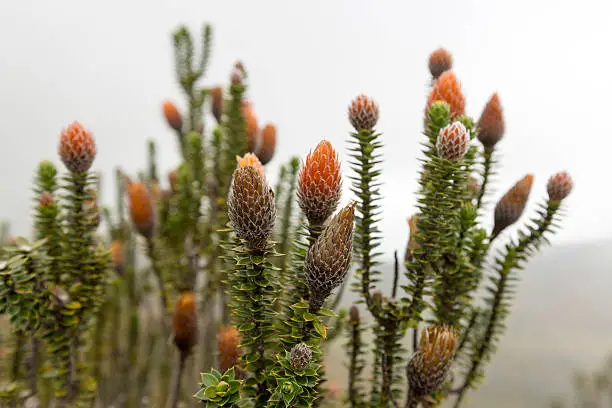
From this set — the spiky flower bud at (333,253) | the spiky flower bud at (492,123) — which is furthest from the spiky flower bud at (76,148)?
the spiky flower bud at (492,123)

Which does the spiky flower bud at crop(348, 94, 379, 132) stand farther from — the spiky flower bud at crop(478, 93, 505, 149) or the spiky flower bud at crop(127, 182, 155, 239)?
the spiky flower bud at crop(127, 182, 155, 239)

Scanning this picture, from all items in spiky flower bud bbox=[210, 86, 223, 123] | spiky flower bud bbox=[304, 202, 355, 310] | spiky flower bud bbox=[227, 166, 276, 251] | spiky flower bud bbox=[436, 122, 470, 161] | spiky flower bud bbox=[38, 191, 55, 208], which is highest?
spiky flower bud bbox=[210, 86, 223, 123]

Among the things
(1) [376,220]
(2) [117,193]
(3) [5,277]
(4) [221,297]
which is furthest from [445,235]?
(2) [117,193]

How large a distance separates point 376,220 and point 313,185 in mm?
220

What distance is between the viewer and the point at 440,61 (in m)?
1.03

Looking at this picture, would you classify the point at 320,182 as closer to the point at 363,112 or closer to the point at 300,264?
the point at 300,264

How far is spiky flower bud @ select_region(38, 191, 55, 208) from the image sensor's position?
3.20ft

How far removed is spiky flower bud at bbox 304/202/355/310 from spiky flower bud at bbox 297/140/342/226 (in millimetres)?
53

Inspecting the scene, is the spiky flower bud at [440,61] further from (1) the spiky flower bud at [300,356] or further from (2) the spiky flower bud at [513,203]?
(1) the spiky flower bud at [300,356]

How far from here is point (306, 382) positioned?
0.58 m

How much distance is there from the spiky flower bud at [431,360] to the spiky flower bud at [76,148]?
743mm

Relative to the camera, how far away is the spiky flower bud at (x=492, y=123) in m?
0.95

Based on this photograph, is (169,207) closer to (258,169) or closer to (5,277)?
(5,277)

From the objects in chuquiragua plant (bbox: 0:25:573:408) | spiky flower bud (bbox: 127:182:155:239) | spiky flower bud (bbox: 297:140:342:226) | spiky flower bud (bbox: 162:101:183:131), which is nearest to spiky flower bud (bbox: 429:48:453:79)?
chuquiragua plant (bbox: 0:25:573:408)
